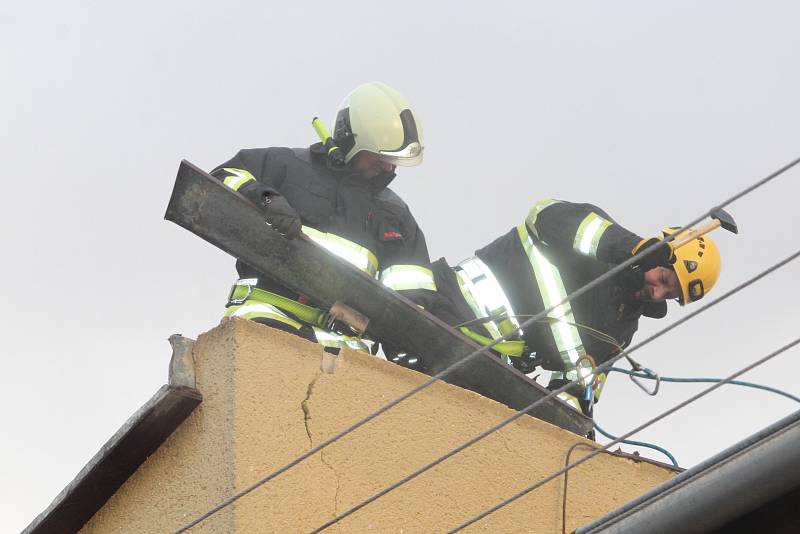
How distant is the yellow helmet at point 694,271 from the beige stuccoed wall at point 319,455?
2.30m

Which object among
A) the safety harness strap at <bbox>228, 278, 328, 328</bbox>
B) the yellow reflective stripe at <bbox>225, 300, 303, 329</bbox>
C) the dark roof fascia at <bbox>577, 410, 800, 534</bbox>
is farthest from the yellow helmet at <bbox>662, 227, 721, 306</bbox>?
the dark roof fascia at <bbox>577, 410, 800, 534</bbox>

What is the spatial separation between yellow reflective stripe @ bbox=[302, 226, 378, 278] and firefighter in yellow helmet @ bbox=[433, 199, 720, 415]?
0.59 meters

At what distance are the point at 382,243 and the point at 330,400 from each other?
223 centimetres

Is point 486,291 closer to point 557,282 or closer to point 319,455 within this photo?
point 557,282

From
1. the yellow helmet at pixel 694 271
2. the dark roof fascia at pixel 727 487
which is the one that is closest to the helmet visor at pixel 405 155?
the yellow helmet at pixel 694 271

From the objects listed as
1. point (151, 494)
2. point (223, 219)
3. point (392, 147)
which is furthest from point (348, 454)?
point (392, 147)

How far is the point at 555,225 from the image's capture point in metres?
7.28

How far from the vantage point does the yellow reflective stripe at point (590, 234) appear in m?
7.02

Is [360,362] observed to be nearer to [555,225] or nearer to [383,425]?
[383,425]

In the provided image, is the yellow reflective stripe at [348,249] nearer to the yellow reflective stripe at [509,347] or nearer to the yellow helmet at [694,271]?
the yellow reflective stripe at [509,347]

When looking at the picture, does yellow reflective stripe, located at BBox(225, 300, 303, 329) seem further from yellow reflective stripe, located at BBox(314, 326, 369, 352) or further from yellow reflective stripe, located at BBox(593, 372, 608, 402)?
yellow reflective stripe, located at BBox(593, 372, 608, 402)

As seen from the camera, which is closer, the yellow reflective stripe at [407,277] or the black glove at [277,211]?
the black glove at [277,211]

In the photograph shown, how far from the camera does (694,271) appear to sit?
731 centimetres

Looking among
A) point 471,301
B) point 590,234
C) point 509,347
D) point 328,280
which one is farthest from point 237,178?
point 590,234
